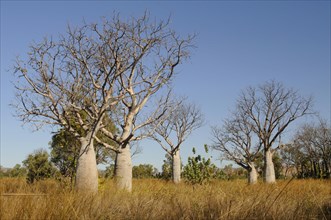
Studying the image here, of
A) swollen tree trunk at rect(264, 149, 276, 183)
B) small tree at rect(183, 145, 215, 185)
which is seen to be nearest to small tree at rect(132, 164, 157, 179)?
swollen tree trunk at rect(264, 149, 276, 183)

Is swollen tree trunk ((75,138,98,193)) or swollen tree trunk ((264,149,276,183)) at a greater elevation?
swollen tree trunk ((264,149,276,183))

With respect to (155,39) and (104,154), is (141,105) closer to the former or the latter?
(155,39)

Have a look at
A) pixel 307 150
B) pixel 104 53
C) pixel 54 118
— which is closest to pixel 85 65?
pixel 104 53

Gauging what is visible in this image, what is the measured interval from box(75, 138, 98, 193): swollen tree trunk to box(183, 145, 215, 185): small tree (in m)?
6.50

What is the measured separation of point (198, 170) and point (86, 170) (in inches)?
272

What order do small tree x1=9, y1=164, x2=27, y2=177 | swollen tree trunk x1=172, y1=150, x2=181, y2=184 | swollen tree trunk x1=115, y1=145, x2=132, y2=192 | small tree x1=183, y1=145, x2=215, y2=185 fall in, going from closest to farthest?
swollen tree trunk x1=115, y1=145, x2=132, y2=192 < small tree x1=183, y1=145, x2=215, y2=185 < swollen tree trunk x1=172, y1=150, x2=181, y2=184 < small tree x1=9, y1=164, x2=27, y2=177

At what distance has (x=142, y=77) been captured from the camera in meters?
10.8

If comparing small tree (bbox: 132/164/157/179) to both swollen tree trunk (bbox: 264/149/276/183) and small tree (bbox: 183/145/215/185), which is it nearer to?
swollen tree trunk (bbox: 264/149/276/183)

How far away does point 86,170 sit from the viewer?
8.29 meters

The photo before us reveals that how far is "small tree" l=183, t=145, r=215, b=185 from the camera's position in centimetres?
1413

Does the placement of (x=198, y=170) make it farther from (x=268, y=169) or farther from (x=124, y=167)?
(x=268, y=169)

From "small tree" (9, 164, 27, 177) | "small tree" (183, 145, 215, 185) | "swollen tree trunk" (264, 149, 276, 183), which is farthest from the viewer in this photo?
"small tree" (9, 164, 27, 177)

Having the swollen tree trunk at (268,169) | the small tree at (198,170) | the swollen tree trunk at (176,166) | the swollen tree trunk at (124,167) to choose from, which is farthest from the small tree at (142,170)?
the swollen tree trunk at (124,167)

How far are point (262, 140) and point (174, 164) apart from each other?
5.93 meters
